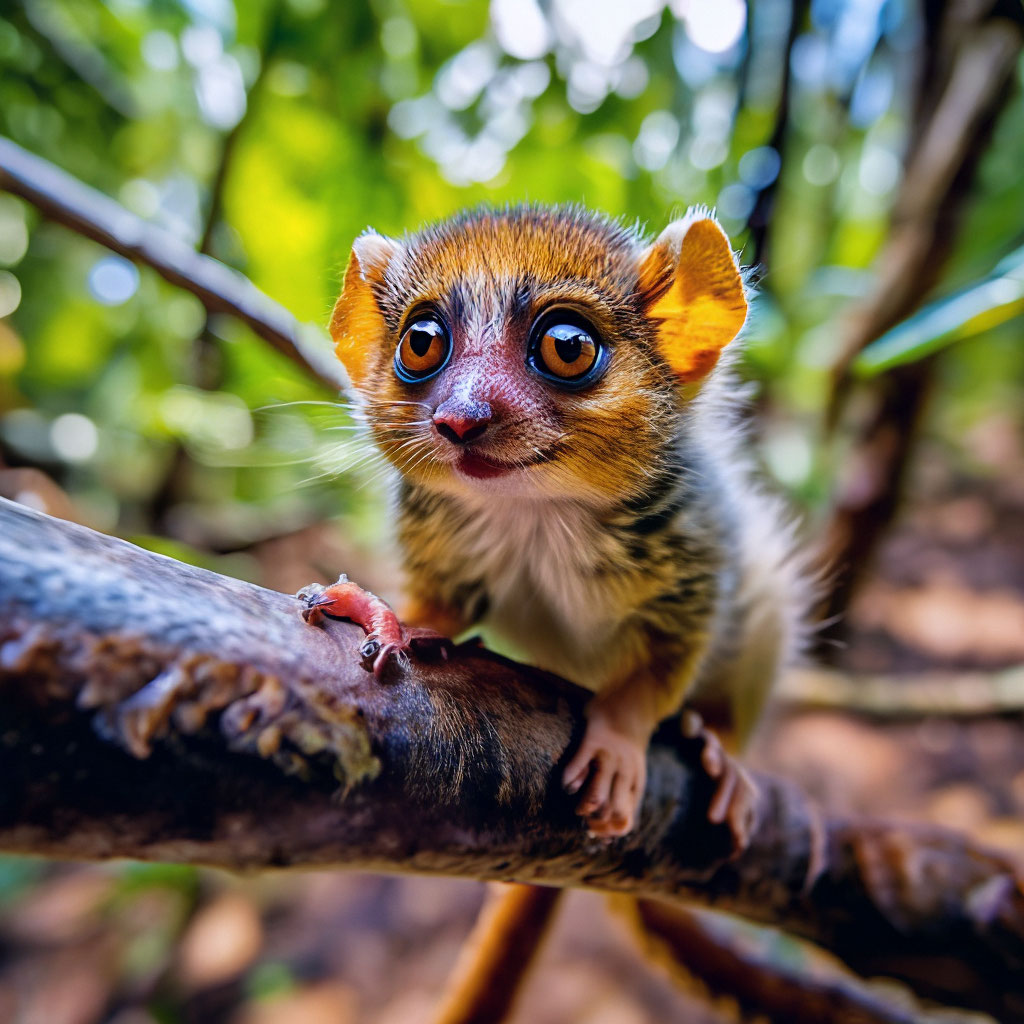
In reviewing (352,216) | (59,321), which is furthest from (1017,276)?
(59,321)

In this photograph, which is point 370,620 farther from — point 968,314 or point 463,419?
point 968,314

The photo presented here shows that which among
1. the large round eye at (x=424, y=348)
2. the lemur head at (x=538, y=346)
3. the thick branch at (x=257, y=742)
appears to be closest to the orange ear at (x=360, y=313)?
the lemur head at (x=538, y=346)

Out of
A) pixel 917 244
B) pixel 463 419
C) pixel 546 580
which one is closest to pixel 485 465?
pixel 463 419

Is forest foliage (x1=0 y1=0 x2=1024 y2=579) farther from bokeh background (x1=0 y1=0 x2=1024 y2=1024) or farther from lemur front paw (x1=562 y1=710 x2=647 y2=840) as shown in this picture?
lemur front paw (x1=562 y1=710 x2=647 y2=840)

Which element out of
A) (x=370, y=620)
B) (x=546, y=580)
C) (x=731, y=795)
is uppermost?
(x=546, y=580)

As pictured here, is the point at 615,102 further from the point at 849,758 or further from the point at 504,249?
the point at 849,758

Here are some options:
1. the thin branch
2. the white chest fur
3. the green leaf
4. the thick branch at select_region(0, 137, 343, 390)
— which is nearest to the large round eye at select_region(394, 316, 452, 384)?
the white chest fur
